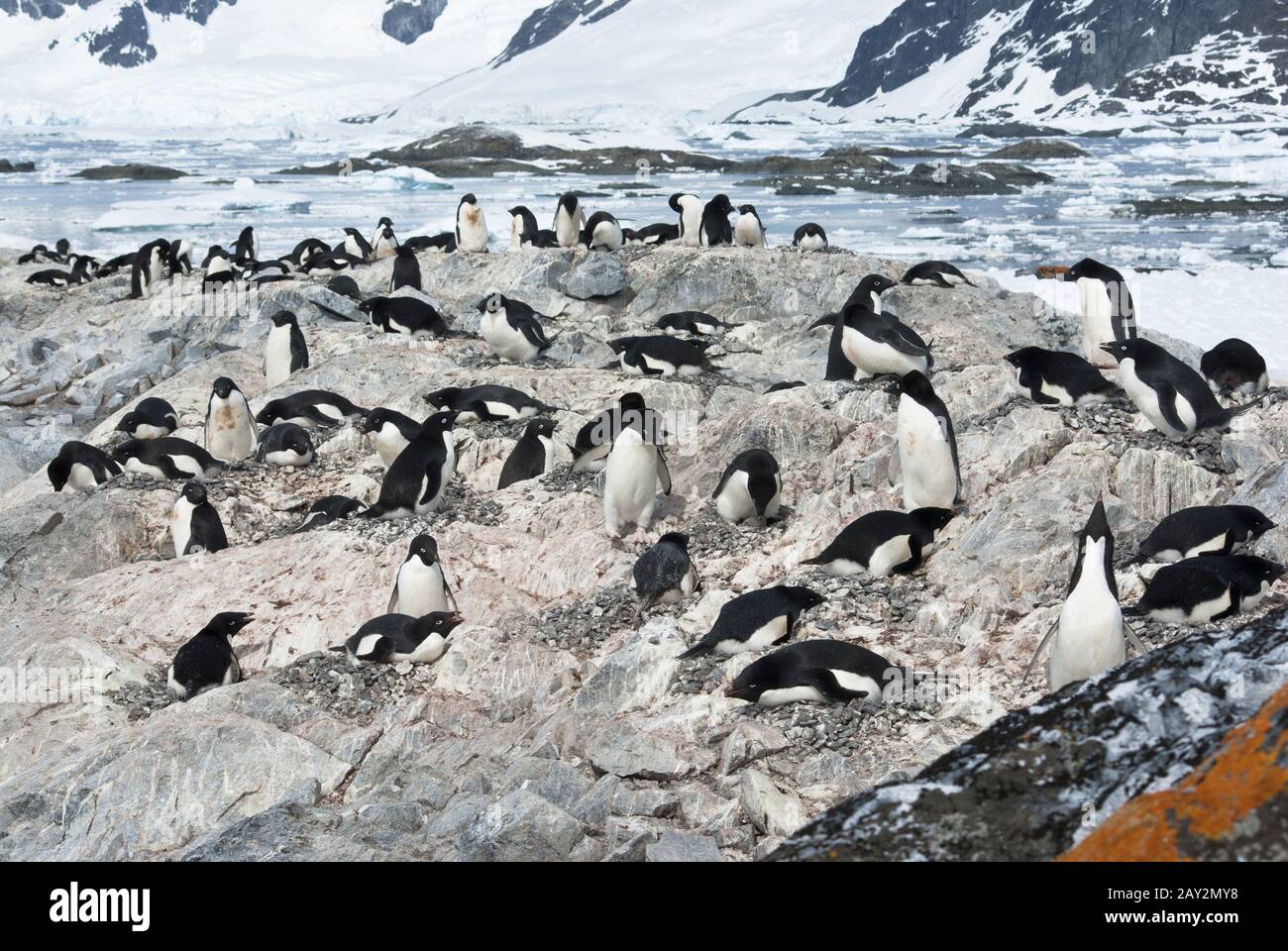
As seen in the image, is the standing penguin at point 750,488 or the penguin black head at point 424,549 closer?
the penguin black head at point 424,549

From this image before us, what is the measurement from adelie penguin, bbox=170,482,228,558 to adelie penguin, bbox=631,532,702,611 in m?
3.12

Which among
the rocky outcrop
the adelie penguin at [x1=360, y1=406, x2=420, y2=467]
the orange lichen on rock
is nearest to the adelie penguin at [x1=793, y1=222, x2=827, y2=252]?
the rocky outcrop

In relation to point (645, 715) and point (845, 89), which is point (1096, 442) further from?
point (845, 89)

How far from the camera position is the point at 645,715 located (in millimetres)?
5547

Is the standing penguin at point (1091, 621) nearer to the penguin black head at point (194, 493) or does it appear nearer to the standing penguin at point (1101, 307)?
the standing penguin at point (1101, 307)

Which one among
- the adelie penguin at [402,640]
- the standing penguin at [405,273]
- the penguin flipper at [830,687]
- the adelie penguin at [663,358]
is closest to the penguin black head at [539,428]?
the adelie penguin at [663,358]

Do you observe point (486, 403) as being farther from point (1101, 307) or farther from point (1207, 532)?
point (1207, 532)

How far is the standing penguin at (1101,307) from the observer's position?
8992mm

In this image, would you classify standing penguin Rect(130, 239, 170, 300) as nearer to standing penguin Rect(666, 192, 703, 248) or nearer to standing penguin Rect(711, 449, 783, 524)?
standing penguin Rect(666, 192, 703, 248)

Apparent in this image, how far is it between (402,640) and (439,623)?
0.63ft

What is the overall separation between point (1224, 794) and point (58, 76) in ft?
510

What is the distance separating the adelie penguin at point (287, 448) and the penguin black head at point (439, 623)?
11.7ft

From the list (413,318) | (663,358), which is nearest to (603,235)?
(413,318)

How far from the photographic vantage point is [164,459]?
9.38m
